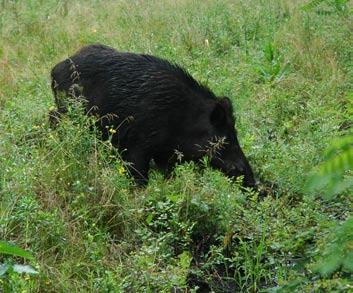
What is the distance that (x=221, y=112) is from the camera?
284 inches

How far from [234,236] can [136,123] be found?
1962mm

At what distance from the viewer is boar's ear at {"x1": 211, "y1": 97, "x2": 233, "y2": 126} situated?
7.21 m

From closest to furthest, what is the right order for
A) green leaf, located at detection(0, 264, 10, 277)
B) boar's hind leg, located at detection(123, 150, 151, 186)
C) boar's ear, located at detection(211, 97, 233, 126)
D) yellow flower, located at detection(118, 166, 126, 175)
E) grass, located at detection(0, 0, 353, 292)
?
green leaf, located at detection(0, 264, 10, 277) → grass, located at detection(0, 0, 353, 292) → yellow flower, located at detection(118, 166, 126, 175) → boar's hind leg, located at detection(123, 150, 151, 186) → boar's ear, located at detection(211, 97, 233, 126)

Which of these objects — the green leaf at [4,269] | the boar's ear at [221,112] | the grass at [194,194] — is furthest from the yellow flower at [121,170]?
the green leaf at [4,269]

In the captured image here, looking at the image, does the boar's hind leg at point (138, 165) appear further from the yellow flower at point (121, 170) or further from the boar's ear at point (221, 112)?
the boar's ear at point (221, 112)

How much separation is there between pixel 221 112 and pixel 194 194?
1.36 m

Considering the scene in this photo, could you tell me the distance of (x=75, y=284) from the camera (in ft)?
Result: 16.1

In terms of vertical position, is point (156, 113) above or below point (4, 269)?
below

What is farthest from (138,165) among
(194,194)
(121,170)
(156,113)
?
(194,194)

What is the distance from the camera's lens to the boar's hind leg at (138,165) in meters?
7.00

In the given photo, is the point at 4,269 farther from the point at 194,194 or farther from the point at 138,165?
the point at 138,165

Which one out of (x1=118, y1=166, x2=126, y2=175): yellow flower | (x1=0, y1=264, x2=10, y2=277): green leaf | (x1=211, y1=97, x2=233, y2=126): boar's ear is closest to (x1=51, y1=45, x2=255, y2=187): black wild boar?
(x1=211, y1=97, x2=233, y2=126): boar's ear

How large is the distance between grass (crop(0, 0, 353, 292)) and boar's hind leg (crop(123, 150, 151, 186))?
97mm

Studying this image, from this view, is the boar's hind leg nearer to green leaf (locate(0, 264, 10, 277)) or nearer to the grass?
the grass
